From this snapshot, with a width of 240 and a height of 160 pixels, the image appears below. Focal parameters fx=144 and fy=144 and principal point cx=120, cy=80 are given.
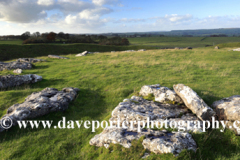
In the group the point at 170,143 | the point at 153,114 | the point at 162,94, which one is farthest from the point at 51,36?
the point at 170,143

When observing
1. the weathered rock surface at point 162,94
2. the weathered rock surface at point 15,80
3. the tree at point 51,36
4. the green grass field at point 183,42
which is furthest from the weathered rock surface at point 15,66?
Answer: the green grass field at point 183,42

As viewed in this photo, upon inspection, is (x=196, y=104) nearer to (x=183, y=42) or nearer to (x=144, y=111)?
(x=144, y=111)

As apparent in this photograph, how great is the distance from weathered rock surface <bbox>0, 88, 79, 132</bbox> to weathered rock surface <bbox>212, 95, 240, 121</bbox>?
394 inches

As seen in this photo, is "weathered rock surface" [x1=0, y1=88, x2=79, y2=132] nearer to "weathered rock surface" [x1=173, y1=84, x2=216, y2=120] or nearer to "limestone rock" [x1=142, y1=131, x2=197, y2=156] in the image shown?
"limestone rock" [x1=142, y1=131, x2=197, y2=156]

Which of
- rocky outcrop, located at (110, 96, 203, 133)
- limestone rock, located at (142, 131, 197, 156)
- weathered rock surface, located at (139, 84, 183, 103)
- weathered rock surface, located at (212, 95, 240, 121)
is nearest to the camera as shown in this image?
limestone rock, located at (142, 131, 197, 156)

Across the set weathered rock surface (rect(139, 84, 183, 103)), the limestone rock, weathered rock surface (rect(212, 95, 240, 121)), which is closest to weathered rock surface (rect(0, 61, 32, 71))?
weathered rock surface (rect(139, 84, 183, 103))

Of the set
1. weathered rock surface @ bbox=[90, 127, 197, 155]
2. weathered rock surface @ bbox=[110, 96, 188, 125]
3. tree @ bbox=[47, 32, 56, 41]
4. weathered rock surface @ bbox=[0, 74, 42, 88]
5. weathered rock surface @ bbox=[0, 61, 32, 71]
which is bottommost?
weathered rock surface @ bbox=[90, 127, 197, 155]

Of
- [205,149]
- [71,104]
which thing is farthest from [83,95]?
[205,149]

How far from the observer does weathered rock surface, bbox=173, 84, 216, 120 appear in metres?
7.63

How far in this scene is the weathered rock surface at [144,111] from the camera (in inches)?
305

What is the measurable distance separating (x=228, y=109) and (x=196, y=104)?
1.61 meters

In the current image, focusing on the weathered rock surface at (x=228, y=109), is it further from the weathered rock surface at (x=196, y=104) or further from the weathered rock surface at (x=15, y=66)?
the weathered rock surface at (x=15, y=66)

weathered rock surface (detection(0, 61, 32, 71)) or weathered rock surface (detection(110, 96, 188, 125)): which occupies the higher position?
weathered rock surface (detection(0, 61, 32, 71))

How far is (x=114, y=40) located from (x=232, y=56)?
82.1 m
